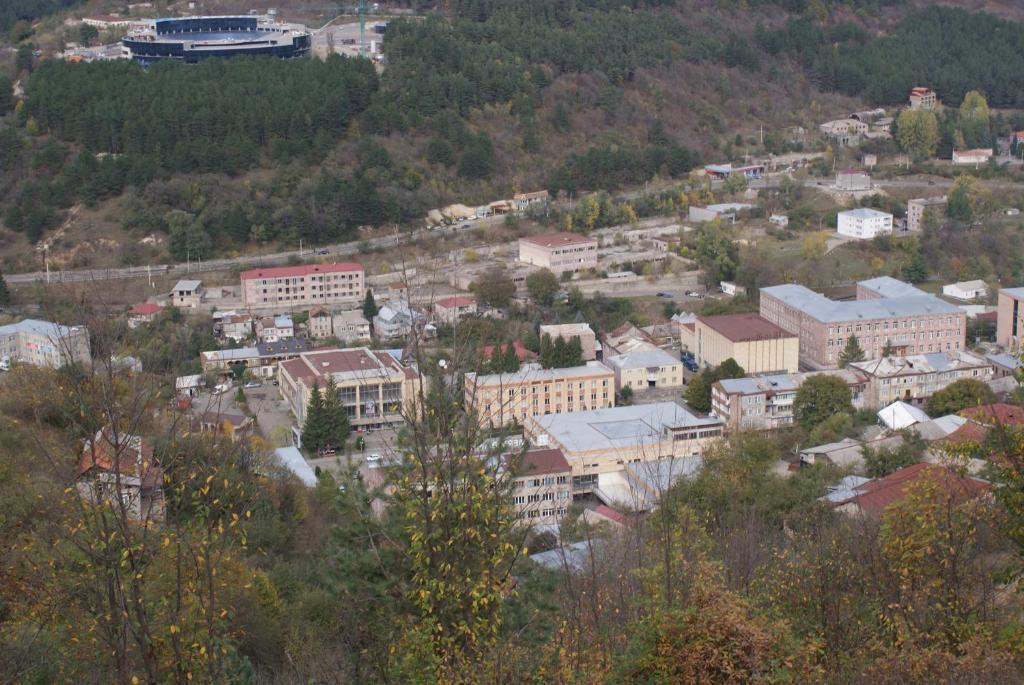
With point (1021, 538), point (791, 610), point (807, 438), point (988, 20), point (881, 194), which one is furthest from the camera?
point (988, 20)

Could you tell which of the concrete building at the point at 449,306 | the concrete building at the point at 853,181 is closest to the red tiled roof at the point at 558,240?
the concrete building at the point at 449,306

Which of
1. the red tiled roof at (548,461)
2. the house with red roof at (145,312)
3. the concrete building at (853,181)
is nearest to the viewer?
the red tiled roof at (548,461)

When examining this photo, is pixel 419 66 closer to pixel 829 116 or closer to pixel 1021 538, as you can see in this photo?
pixel 829 116

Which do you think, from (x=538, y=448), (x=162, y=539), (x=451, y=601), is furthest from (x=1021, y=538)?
(x=538, y=448)

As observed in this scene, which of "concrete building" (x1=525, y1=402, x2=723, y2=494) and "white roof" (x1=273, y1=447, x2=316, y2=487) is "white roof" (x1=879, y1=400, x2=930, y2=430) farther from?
"white roof" (x1=273, y1=447, x2=316, y2=487)

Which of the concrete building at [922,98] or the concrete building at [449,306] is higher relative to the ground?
the concrete building at [922,98]

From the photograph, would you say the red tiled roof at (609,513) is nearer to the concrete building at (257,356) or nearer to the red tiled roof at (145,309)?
the concrete building at (257,356)

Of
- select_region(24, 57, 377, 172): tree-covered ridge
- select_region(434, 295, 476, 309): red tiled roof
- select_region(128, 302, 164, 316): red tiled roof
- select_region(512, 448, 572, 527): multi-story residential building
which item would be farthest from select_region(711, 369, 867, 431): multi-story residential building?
select_region(24, 57, 377, 172): tree-covered ridge
